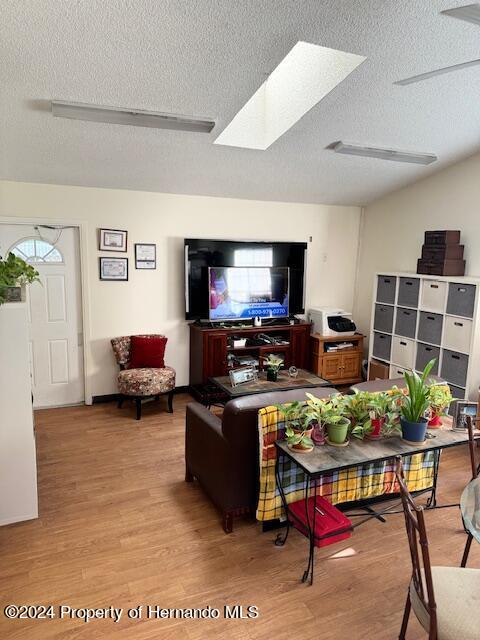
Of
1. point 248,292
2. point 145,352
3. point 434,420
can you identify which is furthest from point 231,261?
point 434,420

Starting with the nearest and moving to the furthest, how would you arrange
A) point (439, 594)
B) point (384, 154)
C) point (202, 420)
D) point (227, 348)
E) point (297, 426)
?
point (439, 594) → point (297, 426) → point (202, 420) → point (384, 154) → point (227, 348)

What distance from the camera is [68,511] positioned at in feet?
9.93

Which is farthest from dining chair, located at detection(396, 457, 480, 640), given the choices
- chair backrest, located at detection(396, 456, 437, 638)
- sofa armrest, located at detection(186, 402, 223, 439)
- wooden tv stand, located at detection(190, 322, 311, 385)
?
wooden tv stand, located at detection(190, 322, 311, 385)

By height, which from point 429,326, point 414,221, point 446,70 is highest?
point 446,70

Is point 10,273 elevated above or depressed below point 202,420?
above

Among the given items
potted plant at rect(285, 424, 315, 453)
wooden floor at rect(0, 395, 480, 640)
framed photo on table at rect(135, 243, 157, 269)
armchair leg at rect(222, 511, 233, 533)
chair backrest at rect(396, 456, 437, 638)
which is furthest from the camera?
framed photo on table at rect(135, 243, 157, 269)

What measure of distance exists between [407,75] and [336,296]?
3.57m

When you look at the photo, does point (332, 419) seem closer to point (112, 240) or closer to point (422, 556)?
point (422, 556)

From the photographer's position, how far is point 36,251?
4711 millimetres

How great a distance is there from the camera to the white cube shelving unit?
440 cm

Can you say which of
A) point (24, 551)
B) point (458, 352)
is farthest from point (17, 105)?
point (458, 352)

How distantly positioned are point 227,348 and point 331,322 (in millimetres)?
1515

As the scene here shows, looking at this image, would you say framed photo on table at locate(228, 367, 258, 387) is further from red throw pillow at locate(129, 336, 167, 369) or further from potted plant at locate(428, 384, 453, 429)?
potted plant at locate(428, 384, 453, 429)

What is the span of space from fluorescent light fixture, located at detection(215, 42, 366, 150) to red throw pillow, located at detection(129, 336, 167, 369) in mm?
2237
